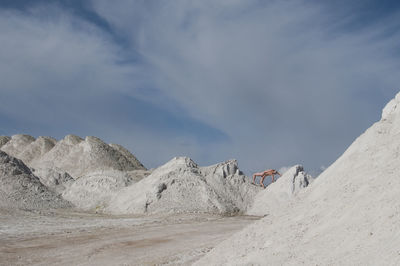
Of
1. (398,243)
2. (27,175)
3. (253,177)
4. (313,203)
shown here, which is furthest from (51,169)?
(398,243)

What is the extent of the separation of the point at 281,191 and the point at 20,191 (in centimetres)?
2149

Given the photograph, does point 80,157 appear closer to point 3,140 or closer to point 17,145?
point 17,145

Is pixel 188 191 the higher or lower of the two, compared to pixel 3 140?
lower

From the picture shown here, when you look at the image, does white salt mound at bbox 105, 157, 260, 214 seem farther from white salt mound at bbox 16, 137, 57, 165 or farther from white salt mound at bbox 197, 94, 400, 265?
white salt mound at bbox 16, 137, 57, 165

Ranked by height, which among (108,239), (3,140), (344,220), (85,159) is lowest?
(108,239)

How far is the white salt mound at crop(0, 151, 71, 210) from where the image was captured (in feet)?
101

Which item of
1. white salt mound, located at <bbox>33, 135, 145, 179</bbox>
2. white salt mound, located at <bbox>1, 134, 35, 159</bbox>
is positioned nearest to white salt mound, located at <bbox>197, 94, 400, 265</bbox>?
white salt mound, located at <bbox>33, 135, 145, 179</bbox>

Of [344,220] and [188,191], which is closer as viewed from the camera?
[344,220]

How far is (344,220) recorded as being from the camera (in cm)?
806

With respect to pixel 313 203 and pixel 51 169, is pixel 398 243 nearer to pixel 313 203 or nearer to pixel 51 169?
pixel 313 203

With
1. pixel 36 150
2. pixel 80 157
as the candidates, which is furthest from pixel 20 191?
pixel 36 150

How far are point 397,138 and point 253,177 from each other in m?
28.9

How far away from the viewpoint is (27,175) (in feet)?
120

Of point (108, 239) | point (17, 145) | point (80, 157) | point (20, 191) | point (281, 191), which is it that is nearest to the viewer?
point (108, 239)
